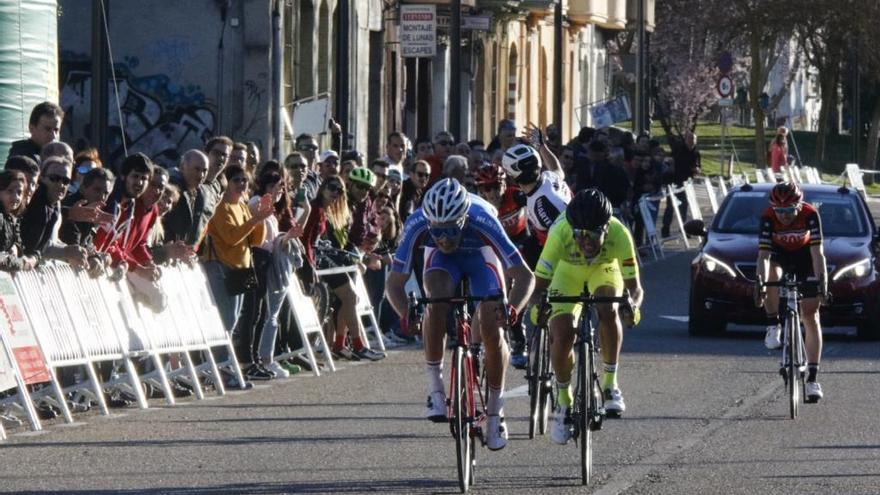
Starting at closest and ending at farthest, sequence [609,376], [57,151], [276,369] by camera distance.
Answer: [609,376] < [57,151] < [276,369]

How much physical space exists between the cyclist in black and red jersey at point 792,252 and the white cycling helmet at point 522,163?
244 cm

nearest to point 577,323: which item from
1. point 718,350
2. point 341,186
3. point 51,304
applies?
point 51,304

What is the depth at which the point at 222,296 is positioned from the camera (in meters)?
18.0

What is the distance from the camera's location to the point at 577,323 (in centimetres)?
1297

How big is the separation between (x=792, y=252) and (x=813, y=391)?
3.65ft

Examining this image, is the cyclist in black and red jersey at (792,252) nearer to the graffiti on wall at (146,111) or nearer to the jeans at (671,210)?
the graffiti on wall at (146,111)

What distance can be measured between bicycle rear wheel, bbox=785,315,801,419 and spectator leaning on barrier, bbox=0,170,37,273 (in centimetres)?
515

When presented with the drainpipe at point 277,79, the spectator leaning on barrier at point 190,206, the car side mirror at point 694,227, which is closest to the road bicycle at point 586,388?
the spectator leaning on barrier at point 190,206

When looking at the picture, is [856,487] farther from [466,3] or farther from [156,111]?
[466,3]

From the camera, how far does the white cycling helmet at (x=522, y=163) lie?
14.9m

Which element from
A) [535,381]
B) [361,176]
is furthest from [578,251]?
[361,176]

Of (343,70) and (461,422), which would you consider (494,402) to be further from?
(343,70)

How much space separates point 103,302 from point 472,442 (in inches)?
199

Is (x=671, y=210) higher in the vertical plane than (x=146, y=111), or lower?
lower
